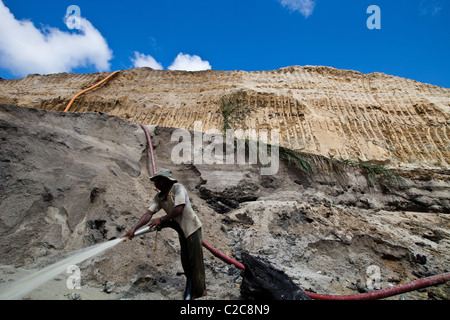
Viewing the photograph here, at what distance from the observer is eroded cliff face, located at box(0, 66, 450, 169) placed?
37.4 ft

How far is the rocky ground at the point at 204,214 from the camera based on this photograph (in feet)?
10.9

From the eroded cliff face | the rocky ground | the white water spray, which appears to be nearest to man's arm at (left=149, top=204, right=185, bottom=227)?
the white water spray

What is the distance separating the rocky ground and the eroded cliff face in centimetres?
491

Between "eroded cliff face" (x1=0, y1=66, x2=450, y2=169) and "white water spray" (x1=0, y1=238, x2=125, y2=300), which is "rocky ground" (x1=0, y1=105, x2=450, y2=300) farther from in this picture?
"eroded cliff face" (x1=0, y1=66, x2=450, y2=169)

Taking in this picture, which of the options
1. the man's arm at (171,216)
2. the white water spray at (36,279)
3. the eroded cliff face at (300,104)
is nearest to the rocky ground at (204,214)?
the white water spray at (36,279)

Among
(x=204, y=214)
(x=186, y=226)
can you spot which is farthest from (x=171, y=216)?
(x=204, y=214)

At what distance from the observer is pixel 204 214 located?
5.04m

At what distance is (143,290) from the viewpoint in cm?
298

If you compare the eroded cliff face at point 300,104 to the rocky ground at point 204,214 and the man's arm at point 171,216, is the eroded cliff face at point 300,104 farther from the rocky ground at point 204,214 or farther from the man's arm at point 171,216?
the man's arm at point 171,216

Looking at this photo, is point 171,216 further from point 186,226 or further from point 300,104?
point 300,104

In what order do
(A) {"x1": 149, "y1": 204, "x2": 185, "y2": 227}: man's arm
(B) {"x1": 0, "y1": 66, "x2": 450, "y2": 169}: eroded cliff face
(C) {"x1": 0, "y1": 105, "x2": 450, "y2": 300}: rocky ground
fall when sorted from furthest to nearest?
(B) {"x1": 0, "y1": 66, "x2": 450, "y2": 169}: eroded cliff face
(C) {"x1": 0, "y1": 105, "x2": 450, "y2": 300}: rocky ground
(A) {"x1": 149, "y1": 204, "x2": 185, "y2": 227}: man's arm

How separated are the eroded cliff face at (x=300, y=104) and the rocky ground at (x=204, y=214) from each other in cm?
491

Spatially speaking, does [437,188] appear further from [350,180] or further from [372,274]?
[372,274]
